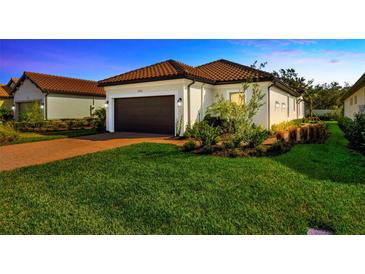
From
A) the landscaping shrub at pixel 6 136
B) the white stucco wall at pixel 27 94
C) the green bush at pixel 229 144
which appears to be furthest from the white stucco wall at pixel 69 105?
the green bush at pixel 229 144

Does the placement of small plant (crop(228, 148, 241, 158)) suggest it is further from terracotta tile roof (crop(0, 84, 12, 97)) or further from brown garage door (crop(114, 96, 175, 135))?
terracotta tile roof (crop(0, 84, 12, 97))

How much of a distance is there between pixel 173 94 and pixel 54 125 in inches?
413

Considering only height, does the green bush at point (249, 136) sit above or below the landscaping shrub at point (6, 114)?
below

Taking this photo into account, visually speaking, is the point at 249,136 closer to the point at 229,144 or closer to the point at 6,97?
the point at 229,144

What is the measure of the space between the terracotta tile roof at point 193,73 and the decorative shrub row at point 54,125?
18.6 feet

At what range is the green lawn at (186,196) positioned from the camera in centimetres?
362

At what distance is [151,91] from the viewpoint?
530 inches

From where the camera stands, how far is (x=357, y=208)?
13.3 feet

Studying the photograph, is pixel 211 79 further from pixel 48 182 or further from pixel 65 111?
pixel 65 111

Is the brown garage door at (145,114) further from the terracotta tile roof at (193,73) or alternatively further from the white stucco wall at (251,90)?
the white stucco wall at (251,90)

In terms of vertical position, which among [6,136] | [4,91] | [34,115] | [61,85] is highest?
[4,91]

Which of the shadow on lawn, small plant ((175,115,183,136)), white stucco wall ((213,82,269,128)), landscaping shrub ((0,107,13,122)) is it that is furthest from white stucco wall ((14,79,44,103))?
the shadow on lawn

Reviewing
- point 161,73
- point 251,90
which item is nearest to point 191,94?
point 161,73
